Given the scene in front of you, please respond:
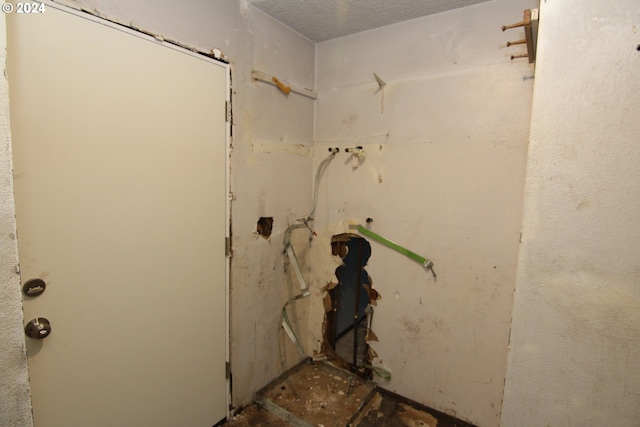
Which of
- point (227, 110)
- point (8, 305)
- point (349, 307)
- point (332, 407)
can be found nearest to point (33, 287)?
point (8, 305)

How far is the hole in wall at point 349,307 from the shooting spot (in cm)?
237

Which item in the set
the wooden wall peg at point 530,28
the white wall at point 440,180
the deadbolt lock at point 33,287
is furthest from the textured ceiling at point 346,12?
the deadbolt lock at point 33,287

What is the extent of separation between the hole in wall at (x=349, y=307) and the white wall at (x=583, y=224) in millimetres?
1370

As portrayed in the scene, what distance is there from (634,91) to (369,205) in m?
1.53

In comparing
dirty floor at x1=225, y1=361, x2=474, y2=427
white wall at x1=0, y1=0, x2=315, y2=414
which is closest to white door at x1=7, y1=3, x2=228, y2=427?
white wall at x1=0, y1=0, x2=315, y2=414

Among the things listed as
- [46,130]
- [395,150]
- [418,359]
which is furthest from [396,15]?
[418,359]

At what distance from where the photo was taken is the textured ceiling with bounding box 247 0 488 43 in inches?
73.7

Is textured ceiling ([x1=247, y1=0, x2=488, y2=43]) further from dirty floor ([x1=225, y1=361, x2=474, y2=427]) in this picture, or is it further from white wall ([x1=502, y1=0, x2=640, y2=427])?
dirty floor ([x1=225, y1=361, x2=474, y2=427])

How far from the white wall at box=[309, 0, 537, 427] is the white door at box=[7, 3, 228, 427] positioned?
37.5 inches

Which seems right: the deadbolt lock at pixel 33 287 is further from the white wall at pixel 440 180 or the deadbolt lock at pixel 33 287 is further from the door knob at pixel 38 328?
the white wall at pixel 440 180

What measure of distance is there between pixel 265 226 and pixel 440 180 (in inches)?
45.6

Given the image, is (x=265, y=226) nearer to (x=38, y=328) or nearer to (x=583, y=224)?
(x=38, y=328)

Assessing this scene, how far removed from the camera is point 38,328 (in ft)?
3.86

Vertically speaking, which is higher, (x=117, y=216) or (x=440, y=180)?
(x=440, y=180)
